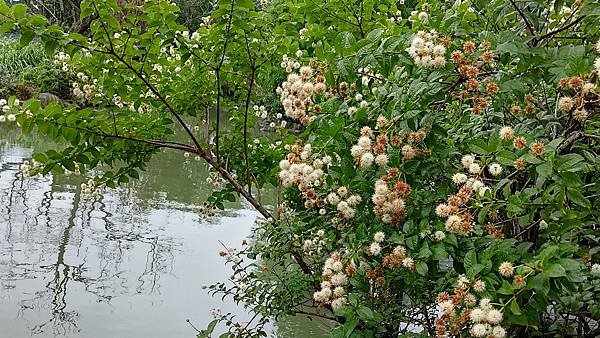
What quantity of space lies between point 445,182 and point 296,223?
0.70 meters

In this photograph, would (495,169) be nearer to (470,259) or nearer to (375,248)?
(470,259)

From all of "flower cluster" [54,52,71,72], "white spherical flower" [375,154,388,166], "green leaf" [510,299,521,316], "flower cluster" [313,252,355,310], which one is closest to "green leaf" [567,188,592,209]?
"green leaf" [510,299,521,316]

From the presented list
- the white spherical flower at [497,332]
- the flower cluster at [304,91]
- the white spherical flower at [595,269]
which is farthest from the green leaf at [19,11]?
the white spherical flower at [595,269]

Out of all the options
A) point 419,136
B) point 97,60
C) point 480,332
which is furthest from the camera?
point 97,60

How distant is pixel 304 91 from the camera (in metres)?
1.55

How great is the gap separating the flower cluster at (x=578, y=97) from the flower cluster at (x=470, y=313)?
368 millimetres

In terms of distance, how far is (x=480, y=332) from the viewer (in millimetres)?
1007

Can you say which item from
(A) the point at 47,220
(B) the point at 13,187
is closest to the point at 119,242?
(A) the point at 47,220

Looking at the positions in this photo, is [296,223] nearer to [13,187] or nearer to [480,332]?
[480,332]

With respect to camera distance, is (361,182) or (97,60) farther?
(97,60)

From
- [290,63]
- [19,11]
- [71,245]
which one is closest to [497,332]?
[290,63]

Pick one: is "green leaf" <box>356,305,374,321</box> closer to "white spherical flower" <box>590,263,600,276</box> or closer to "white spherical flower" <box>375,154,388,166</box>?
"white spherical flower" <box>375,154,388,166</box>

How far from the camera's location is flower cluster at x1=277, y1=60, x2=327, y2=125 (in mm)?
1544

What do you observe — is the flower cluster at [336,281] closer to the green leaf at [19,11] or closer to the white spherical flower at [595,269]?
the white spherical flower at [595,269]
